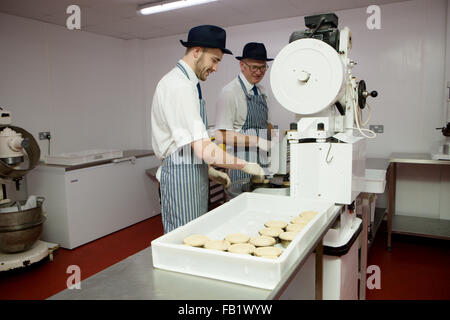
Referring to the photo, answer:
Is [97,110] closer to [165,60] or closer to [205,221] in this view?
[165,60]

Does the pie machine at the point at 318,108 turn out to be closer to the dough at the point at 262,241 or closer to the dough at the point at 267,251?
the dough at the point at 262,241

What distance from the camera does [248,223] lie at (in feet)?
5.21

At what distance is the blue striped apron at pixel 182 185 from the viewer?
1.95 metres

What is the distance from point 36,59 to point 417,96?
4.66 m

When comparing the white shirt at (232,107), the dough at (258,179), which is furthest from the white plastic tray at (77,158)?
A: the dough at (258,179)

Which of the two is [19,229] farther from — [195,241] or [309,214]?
[309,214]

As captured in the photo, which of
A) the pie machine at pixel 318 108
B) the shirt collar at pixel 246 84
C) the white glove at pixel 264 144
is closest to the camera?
the pie machine at pixel 318 108

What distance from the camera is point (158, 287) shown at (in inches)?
39.7

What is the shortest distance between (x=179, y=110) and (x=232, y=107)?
1309 millimetres

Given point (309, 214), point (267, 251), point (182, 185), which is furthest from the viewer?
point (182, 185)

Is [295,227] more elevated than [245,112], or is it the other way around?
[245,112]

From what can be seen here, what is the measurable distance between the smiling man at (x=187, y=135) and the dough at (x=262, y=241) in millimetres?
531

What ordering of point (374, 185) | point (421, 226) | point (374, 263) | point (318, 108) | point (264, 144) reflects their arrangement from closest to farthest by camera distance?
point (318, 108)
point (374, 185)
point (264, 144)
point (374, 263)
point (421, 226)

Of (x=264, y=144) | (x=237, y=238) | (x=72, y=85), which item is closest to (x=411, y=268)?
(x=264, y=144)
